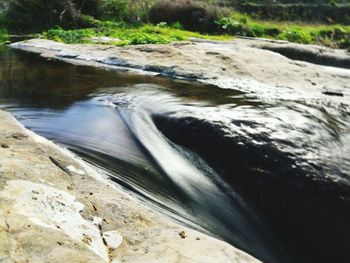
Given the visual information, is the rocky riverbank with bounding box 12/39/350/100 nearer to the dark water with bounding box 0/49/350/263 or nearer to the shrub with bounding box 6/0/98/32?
the dark water with bounding box 0/49/350/263

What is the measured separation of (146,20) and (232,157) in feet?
56.9

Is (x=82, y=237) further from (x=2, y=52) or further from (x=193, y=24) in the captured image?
(x=193, y=24)

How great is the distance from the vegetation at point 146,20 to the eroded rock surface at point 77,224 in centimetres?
1486

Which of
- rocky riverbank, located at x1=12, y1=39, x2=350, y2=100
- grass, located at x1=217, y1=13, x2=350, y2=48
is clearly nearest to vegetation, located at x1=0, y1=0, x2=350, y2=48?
grass, located at x1=217, y1=13, x2=350, y2=48

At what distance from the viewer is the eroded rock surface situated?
310 centimetres

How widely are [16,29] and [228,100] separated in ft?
52.9

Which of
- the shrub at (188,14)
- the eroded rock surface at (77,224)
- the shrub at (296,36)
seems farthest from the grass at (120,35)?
the eroded rock surface at (77,224)

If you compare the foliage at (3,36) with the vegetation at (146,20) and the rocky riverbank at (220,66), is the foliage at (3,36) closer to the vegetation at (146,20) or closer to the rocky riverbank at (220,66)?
the vegetation at (146,20)

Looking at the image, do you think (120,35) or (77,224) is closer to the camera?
(77,224)

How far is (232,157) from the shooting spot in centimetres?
568

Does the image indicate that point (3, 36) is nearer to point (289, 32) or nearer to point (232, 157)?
point (289, 32)

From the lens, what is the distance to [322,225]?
16.4ft

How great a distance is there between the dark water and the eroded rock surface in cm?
70

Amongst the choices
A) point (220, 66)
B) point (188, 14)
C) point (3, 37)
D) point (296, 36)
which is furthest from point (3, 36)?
point (296, 36)
